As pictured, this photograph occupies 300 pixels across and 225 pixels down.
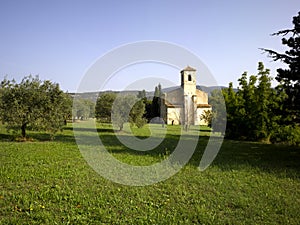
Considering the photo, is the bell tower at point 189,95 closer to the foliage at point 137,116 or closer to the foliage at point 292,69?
the foliage at point 137,116

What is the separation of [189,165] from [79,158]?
5.04 m

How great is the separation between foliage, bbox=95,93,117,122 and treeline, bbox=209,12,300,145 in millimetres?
11861

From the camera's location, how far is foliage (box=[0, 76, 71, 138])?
59.8 ft

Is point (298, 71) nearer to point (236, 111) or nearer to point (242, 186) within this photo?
point (242, 186)

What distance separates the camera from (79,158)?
41.0 feet

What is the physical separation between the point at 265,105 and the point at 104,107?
1768 centimetres

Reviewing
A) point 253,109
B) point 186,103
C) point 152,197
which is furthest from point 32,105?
point 186,103

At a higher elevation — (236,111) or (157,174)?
(236,111)

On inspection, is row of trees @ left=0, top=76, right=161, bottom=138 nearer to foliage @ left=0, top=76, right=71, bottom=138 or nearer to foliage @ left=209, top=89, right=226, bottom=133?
foliage @ left=0, top=76, right=71, bottom=138

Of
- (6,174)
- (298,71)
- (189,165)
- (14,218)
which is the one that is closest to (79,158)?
(6,174)

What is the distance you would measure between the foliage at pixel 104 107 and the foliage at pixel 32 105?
12.2 meters

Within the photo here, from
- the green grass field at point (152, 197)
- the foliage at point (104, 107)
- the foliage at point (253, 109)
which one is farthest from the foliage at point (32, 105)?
the foliage at point (253, 109)

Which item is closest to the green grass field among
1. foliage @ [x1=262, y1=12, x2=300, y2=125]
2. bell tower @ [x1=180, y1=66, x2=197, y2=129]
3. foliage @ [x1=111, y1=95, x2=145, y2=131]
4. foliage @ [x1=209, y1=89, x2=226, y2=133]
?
foliage @ [x1=262, y1=12, x2=300, y2=125]

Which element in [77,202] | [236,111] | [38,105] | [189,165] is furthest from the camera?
[236,111]
